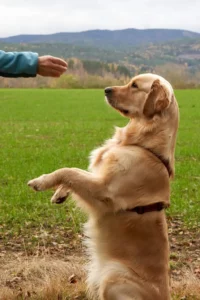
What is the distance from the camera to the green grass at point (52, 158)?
28.1ft

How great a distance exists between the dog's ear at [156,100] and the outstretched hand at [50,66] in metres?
0.84

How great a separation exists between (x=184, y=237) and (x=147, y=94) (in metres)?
3.51

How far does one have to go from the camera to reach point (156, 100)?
15.2 ft

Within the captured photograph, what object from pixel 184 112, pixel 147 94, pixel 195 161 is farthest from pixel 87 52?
pixel 147 94

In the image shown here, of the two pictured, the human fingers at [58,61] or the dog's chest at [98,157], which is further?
the dog's chest at [98,157]

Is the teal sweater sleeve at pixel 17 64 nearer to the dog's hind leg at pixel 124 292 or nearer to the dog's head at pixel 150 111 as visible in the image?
the dog's head at pixel 150 111

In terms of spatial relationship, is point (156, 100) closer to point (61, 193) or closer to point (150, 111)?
point (150, 111)

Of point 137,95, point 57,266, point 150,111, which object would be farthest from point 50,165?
point 150,111

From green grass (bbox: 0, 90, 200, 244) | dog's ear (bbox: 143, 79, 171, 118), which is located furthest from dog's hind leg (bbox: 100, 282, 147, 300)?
green grass (bbox: 0, 90, 200, 244)

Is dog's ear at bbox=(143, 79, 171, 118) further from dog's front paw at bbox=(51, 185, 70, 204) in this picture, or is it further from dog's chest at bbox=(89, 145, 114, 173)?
dog's front paw at bbox=(51, 185, 70, 204)

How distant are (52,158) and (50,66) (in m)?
10.6

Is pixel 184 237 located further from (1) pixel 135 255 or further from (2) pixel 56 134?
(2) pixel 56 134

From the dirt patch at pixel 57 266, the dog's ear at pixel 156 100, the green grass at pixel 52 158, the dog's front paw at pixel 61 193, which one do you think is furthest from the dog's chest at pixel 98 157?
the green grass at pixel 52 158

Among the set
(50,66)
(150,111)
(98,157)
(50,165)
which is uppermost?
(50,66)
